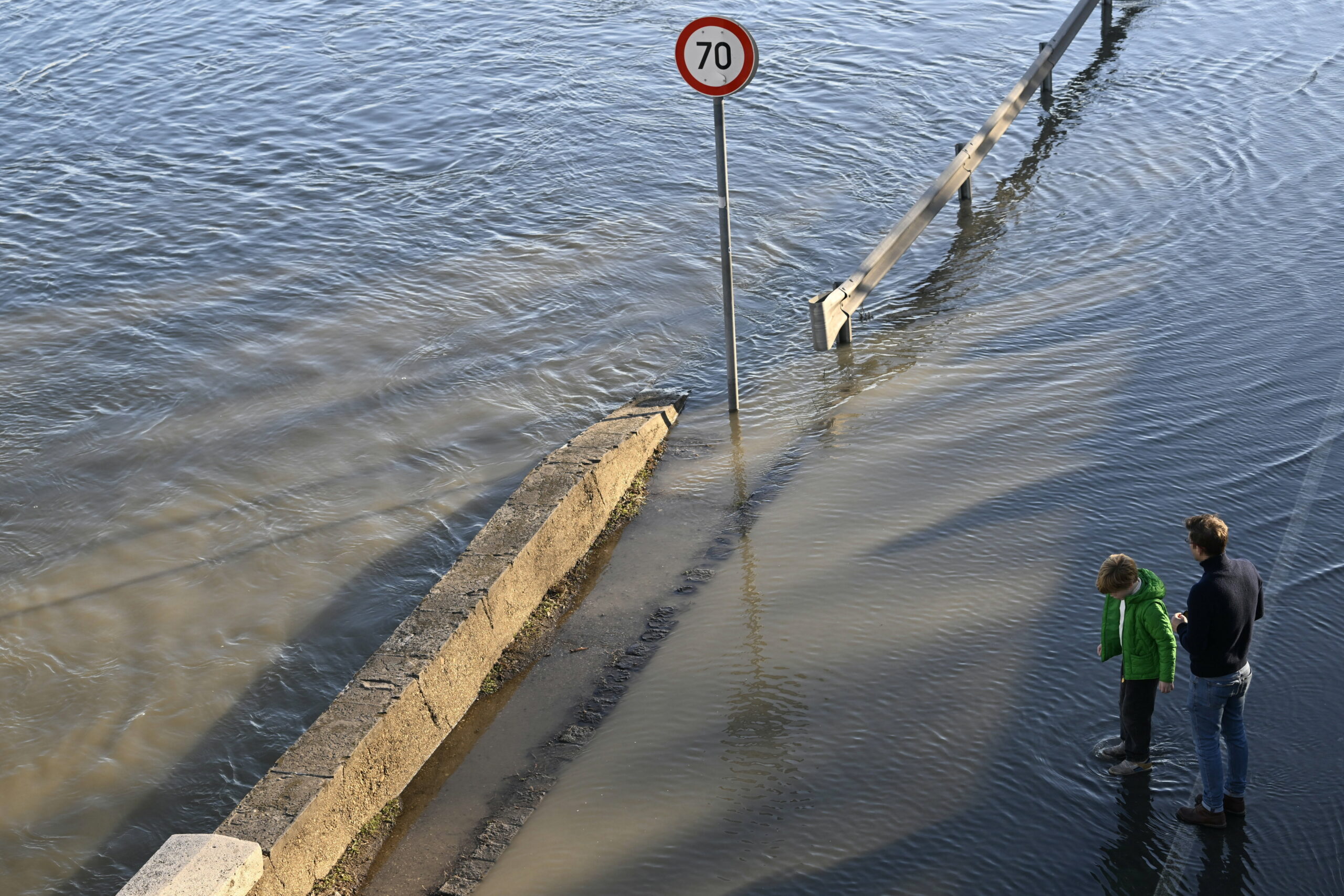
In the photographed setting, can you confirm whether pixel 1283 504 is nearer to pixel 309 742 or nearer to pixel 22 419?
pixel 309 742

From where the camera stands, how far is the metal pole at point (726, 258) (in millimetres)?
7910

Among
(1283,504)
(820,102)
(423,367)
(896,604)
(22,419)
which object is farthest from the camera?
(820,102)

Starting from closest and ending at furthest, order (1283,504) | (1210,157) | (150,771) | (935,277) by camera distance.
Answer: (150,771), (1283,504), (935,277), (1210,157)

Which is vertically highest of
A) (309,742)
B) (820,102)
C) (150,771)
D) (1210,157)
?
(820,102)

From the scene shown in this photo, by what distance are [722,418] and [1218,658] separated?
4643mm

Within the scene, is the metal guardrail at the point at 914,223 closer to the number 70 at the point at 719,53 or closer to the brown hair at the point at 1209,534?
the number 70 at the point at 719,53

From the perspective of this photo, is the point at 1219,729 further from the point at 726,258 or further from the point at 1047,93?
the point at 1047,93

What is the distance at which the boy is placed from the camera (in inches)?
195

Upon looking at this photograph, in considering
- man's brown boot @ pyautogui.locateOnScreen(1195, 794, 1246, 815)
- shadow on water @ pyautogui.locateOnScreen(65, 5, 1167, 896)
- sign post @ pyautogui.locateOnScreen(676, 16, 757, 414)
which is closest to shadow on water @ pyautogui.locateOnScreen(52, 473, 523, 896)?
shadow on water @ pyautogui.locateOnScreen(65, 5, 1167, 896)

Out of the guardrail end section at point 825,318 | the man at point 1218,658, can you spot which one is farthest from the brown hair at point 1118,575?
the guardrail end section at point 825,318

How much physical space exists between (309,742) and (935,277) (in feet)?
25.8

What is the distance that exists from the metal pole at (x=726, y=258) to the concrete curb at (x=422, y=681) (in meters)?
1.19

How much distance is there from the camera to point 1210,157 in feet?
42.2

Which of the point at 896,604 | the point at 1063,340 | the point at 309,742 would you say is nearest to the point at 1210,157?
the point at 1063,340
